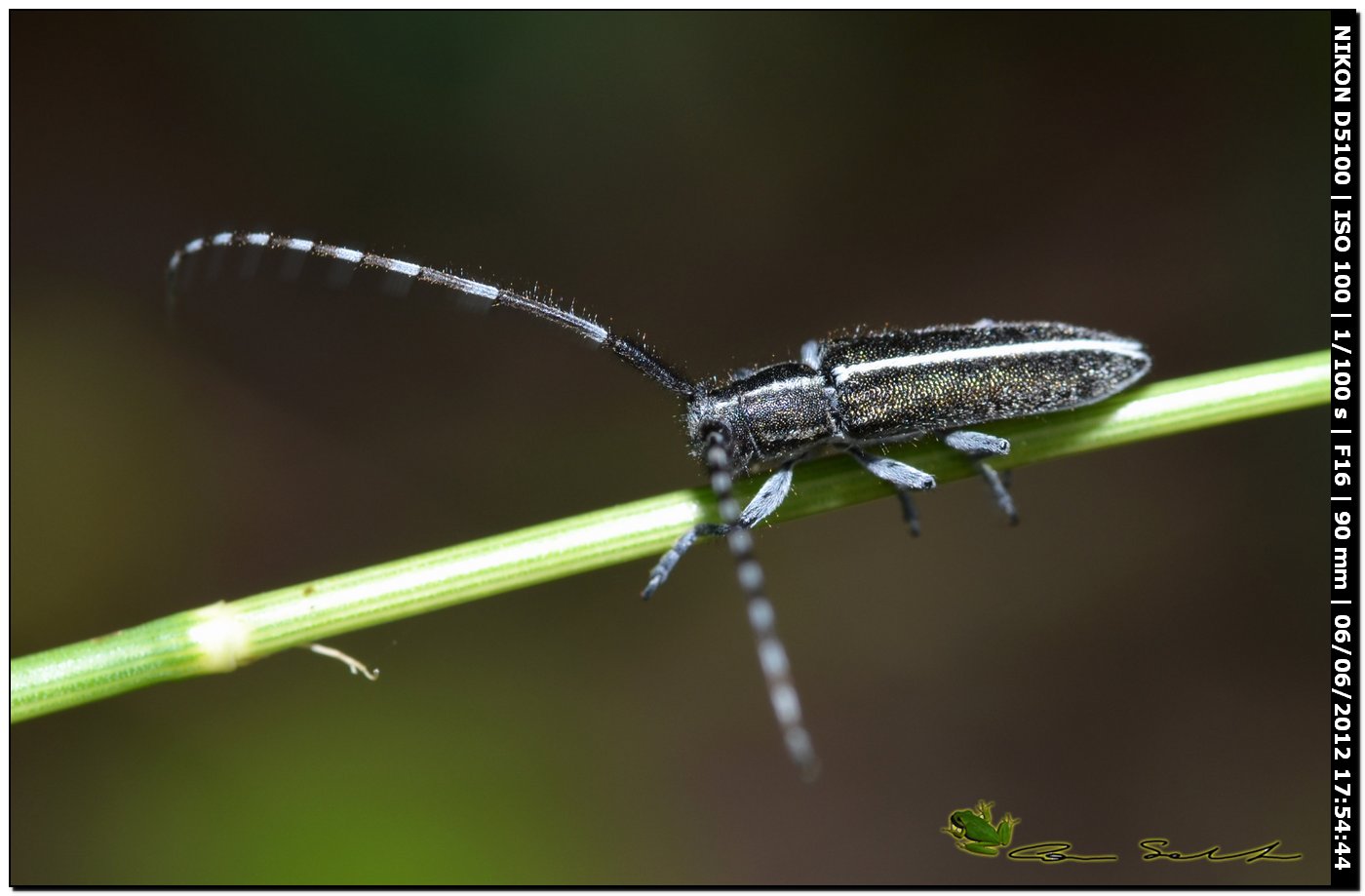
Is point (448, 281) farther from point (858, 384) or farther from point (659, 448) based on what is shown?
point (659, 448)

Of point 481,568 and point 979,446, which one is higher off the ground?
point 979,446

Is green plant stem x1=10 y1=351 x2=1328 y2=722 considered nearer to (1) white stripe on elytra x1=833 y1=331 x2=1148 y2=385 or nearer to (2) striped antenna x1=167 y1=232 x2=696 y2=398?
(1) white stripe on elytra x1=833 y1=331 x2=1148 y2=385

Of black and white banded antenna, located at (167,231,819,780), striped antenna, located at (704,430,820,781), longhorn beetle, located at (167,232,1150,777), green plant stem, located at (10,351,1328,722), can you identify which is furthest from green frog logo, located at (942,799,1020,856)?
green plant stem, located at (10,351,1328,722)

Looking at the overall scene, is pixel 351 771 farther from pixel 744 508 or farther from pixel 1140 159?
pixel 1140 159

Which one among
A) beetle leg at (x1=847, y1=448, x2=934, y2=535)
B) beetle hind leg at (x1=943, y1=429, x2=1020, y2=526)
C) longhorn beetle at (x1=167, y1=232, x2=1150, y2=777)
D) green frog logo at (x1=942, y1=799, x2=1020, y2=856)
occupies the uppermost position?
longhorn beetle at (x1=167, y1=232, x2=1150, y2=777)

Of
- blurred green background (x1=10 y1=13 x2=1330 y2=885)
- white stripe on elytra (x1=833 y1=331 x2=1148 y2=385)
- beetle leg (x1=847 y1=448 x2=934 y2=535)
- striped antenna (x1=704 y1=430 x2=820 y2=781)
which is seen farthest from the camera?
blurred green background (x1=10 y1=13 x2=1330 y2=885)

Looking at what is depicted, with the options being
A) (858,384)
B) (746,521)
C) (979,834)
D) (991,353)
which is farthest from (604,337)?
(979,834)

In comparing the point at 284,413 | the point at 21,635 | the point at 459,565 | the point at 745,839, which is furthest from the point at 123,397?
the point at 745,839
